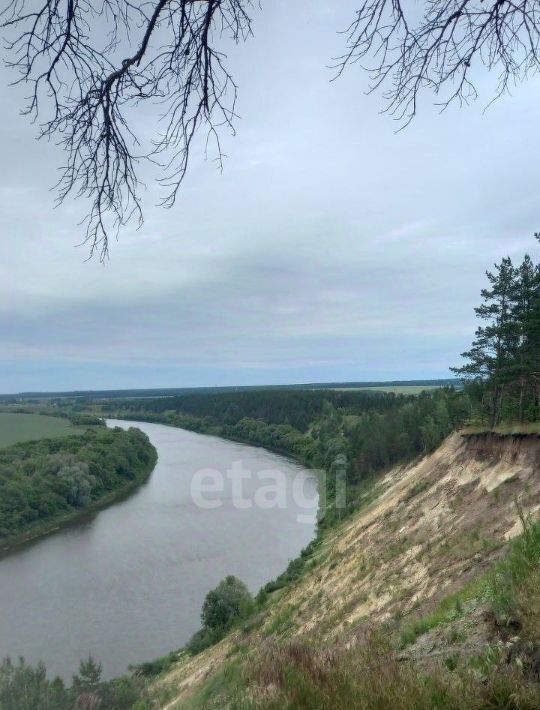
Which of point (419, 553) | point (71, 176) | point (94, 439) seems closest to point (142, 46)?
point (71, 176)

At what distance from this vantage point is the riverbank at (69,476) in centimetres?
2650

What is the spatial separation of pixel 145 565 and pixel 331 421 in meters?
34.2

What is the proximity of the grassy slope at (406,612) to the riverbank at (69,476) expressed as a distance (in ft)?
48.1

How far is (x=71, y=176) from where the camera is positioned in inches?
76.8

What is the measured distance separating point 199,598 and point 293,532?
7695 mm

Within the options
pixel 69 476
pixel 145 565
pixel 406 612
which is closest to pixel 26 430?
pixel 69 476

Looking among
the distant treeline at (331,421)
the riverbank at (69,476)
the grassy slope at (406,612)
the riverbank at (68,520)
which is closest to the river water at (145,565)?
the riverbank at (68,520)

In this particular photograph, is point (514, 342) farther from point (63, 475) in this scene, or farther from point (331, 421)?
point (331, 421)

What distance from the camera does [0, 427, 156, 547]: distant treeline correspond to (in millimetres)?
26781

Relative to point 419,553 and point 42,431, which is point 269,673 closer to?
point 419,553

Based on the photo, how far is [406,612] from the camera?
769 cm

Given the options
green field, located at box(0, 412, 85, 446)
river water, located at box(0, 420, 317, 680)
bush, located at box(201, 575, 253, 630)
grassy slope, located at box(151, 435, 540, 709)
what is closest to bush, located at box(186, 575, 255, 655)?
bush, located at box(201, 575, 253, 630)

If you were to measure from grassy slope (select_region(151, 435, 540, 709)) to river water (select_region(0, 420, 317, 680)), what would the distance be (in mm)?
2553

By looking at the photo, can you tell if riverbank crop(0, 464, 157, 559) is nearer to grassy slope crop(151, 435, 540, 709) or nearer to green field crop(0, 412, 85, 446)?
green field crop(0, 412, 85, 446)
